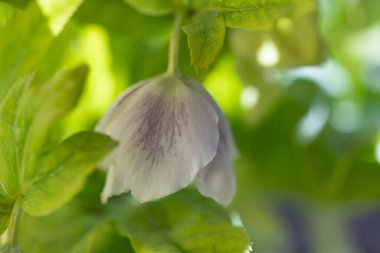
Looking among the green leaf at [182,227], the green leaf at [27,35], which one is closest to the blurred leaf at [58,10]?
the green leaf at [27,35]

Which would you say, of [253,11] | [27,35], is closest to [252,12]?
[253,11]

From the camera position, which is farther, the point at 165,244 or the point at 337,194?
the point at 337,194


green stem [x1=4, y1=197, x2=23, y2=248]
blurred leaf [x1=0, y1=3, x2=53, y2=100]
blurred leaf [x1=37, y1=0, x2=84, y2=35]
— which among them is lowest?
green stem [x1=4, y1=197, x2=23, y2=248]

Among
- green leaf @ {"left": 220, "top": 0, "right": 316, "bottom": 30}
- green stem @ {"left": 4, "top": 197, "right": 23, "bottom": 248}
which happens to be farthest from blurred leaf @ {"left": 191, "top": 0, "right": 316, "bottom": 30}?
green stem @ {"left": 4, "top": 197, "right": 23, "bottom": 248}

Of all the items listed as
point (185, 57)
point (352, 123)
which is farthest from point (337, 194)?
point (185, 57)

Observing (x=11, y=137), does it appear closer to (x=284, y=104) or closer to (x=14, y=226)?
(x=14, y=226)

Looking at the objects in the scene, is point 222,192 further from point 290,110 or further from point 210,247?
point 290,110

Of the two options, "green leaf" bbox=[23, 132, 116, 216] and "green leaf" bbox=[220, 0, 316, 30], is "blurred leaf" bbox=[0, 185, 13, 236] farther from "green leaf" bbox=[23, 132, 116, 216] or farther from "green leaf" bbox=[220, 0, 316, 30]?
"green leaf" bbox=[220, 0, 316, 30]
